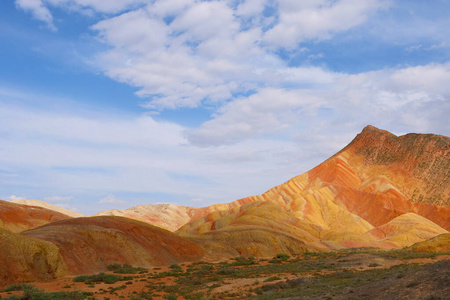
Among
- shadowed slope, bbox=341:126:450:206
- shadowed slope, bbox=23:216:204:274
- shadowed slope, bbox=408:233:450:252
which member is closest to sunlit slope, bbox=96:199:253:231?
shadowed slope, bbox=341:126:450:206

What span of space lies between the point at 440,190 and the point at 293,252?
67.4 metres

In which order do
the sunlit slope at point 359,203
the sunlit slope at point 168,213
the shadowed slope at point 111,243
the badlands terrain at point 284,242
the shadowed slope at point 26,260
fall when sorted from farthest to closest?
the sunlit slope at point 168,213 < the sunlit slope at point 359,203 < the shadowed slope at point 111,243 < the shadowed slope at point 26,260 < the badlands terrain at point 284,242

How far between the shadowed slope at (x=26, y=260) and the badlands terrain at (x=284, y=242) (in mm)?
88

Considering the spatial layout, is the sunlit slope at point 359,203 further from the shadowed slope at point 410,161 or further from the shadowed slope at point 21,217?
the shadowed slope at point 21,217

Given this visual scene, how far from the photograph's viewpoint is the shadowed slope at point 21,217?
6500 centimetres

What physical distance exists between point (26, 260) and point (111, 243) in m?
13.8

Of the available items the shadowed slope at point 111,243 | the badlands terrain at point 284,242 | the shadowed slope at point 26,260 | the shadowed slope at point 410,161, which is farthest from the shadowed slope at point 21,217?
the shadowed slope at point 410,161

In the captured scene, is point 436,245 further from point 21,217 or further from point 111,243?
point 21,217

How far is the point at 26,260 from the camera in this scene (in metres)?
27.5

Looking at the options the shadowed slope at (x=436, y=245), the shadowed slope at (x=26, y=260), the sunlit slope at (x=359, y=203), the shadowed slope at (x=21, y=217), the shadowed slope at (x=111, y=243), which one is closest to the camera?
the shadowed slope at (x=26, y=260)

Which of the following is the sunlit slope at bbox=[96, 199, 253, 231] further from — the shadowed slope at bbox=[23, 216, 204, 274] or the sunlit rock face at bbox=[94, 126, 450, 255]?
the shadowed slope at bbox=[23, 216, 204, 274]

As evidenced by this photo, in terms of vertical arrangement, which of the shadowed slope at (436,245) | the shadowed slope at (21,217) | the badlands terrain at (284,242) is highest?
the shadowed slope at (21,217)

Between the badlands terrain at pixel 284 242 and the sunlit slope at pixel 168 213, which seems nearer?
the badlands terrain at pixel 284 242

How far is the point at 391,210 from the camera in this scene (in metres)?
103
